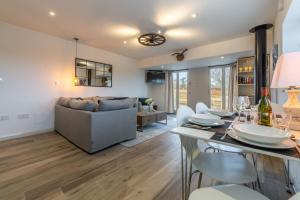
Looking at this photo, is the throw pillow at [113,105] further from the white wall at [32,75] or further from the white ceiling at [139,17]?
the white wall at [32,75]

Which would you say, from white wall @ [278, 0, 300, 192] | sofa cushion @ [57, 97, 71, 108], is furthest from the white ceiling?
sofa cushion @ [57, 97, 71, 108]

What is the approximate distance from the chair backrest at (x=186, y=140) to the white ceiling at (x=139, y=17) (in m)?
1.97

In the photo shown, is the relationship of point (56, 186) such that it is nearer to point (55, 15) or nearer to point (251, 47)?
point (55, 15)

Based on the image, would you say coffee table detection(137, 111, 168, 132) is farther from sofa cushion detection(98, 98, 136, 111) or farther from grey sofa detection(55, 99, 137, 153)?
sofa cushion detection(98, 98, 136, 111)

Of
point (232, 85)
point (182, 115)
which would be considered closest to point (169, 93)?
point (232, 85)

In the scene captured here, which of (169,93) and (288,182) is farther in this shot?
(169,93)

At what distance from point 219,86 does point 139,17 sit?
13.9 ft

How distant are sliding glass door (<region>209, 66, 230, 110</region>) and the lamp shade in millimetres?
4770

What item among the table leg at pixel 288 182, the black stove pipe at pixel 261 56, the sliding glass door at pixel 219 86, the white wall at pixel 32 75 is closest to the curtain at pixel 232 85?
the sliding glass door at pixel 219 86

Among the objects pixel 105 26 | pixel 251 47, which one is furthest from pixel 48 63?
pixel 251 47

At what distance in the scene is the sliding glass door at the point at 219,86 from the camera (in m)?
5.54

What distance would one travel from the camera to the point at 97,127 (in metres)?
2.50

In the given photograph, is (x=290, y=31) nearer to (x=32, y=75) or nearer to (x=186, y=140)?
(x=186, y=140)

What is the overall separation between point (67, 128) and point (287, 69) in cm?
352
